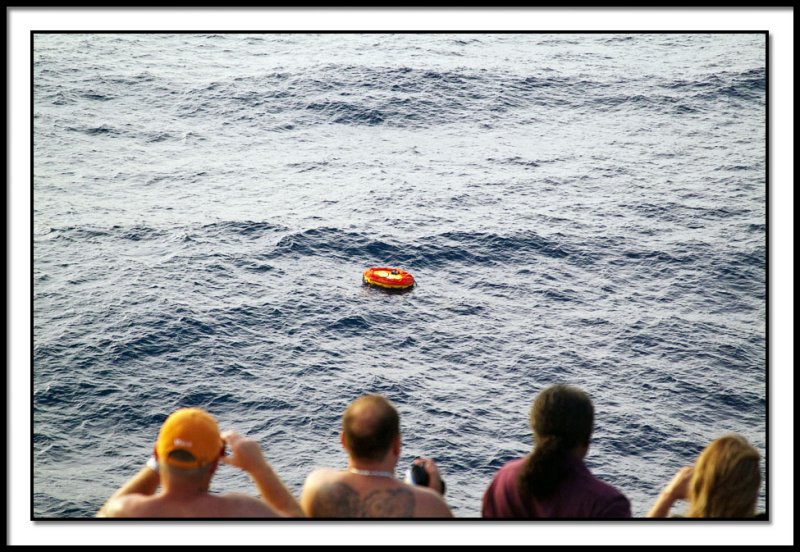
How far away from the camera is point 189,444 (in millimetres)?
6191

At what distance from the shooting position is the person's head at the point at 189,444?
6195 mm

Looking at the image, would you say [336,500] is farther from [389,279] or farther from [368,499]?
[389,279]

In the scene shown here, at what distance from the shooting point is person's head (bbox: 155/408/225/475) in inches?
244

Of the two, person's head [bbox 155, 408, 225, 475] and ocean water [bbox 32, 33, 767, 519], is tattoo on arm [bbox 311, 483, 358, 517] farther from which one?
ocean water [bbox 32, 33, 767, 519]

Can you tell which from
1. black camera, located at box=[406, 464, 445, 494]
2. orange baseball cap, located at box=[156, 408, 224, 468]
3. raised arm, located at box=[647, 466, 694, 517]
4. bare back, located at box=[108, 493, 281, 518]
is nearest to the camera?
orange baseball cap, located at box=[156, 408, 224, 468]

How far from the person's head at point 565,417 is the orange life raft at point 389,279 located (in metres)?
94.0

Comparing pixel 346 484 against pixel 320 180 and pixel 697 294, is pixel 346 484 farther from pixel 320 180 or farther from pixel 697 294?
pixel 320 180

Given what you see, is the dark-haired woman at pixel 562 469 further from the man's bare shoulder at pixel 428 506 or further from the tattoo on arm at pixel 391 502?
the tattoo on arm at pixel 391 502

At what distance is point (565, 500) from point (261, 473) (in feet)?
7.14

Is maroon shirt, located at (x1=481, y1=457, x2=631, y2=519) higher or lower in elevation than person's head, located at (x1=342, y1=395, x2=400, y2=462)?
lower

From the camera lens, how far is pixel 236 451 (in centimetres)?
639

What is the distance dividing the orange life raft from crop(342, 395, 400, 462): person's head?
94140mm

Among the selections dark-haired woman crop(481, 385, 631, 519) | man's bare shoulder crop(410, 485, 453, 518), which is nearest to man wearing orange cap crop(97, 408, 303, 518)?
man's bare shoulder crop(410, 485, 453, 518)
